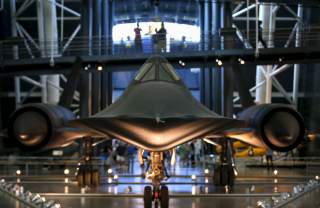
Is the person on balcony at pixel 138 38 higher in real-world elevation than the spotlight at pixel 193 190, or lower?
higher

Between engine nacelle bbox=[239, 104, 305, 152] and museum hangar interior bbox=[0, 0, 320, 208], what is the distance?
0.06 feet

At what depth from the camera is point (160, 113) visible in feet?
20.9

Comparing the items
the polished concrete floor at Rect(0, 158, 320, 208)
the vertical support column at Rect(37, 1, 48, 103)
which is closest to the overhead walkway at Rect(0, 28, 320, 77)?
the vertical support column at Rect(37, 1, 48, 103)

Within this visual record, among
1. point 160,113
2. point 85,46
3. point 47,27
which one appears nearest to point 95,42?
point 85,46

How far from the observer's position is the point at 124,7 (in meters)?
30.5

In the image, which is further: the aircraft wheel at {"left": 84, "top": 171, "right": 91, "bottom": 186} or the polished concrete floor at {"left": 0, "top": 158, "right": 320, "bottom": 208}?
the aircraft wheel at {"left": 84, "top": 171, "right": 91, "bottom": 186}

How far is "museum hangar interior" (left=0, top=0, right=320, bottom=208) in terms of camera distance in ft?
24.0

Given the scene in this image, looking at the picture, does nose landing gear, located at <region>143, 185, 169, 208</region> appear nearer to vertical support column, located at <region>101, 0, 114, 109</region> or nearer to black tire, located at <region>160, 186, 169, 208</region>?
black tire, located at <region>160, 186, 169, 208</region>

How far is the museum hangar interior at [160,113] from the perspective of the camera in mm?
7324

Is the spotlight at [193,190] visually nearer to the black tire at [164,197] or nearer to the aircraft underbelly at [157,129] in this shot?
the black tire at [164,197]

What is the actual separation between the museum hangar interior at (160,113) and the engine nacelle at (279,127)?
19mm

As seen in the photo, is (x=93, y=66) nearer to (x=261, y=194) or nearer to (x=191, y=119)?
(x=261, y=194)

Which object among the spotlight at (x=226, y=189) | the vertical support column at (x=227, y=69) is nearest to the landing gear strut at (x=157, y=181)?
the spotlight at (x=226, y=189)

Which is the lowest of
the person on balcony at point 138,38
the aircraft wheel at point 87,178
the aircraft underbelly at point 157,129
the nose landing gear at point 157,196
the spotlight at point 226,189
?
the spotlight at point 226,189
